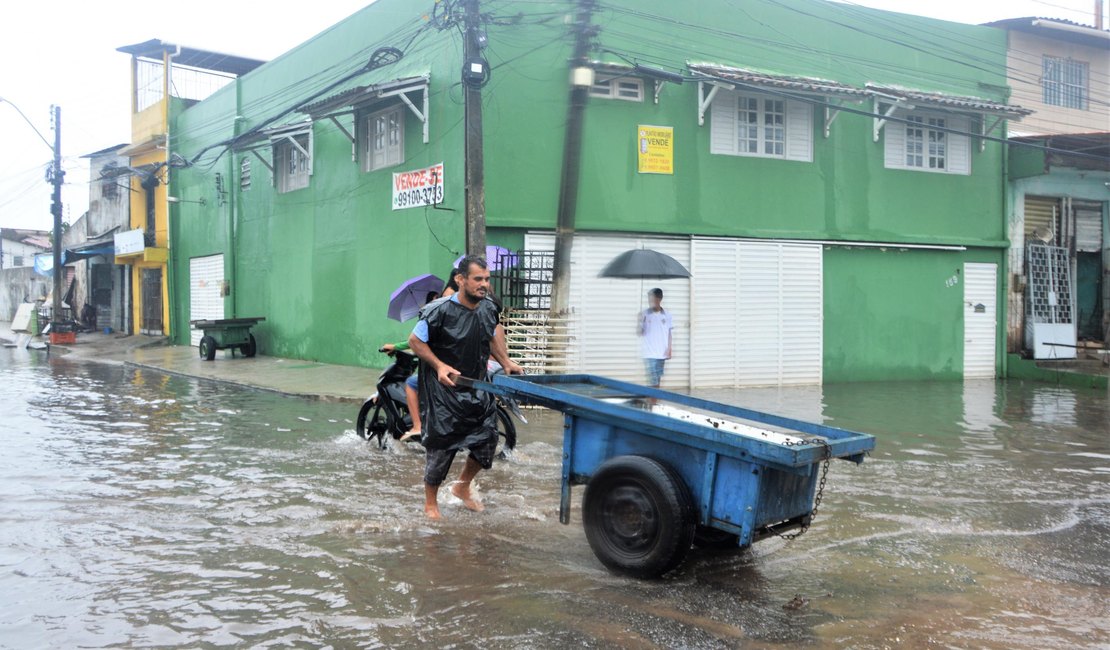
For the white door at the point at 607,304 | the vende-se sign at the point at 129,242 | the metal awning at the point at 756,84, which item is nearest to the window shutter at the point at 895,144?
the metal awning at the point at 756,84

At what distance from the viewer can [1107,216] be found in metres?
18.9

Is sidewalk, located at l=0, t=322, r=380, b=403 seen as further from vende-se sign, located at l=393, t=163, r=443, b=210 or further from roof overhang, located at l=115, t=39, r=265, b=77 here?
roof overhang, located at l=115, t=39, r=265, b=77

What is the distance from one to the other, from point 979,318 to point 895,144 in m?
4.12

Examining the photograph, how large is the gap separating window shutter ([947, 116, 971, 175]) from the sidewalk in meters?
12.1

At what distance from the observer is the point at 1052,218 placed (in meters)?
18.5

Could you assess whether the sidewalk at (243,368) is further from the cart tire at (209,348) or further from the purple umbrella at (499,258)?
the purple umbrella at (499,258)

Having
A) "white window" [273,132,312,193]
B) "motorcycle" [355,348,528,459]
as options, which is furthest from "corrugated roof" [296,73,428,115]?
"motorcycle" [355,348,528,459]

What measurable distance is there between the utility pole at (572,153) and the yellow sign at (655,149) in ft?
3.70

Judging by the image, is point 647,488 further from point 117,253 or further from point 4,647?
point 117,253

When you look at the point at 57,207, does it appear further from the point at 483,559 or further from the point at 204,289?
the point at 483,559

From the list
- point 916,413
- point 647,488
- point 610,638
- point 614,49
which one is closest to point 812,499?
point 647,488

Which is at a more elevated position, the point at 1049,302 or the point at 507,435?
the point at 1049,302

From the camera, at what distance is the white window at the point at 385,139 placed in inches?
632

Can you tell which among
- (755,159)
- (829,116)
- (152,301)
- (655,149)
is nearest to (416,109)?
(655,149)
